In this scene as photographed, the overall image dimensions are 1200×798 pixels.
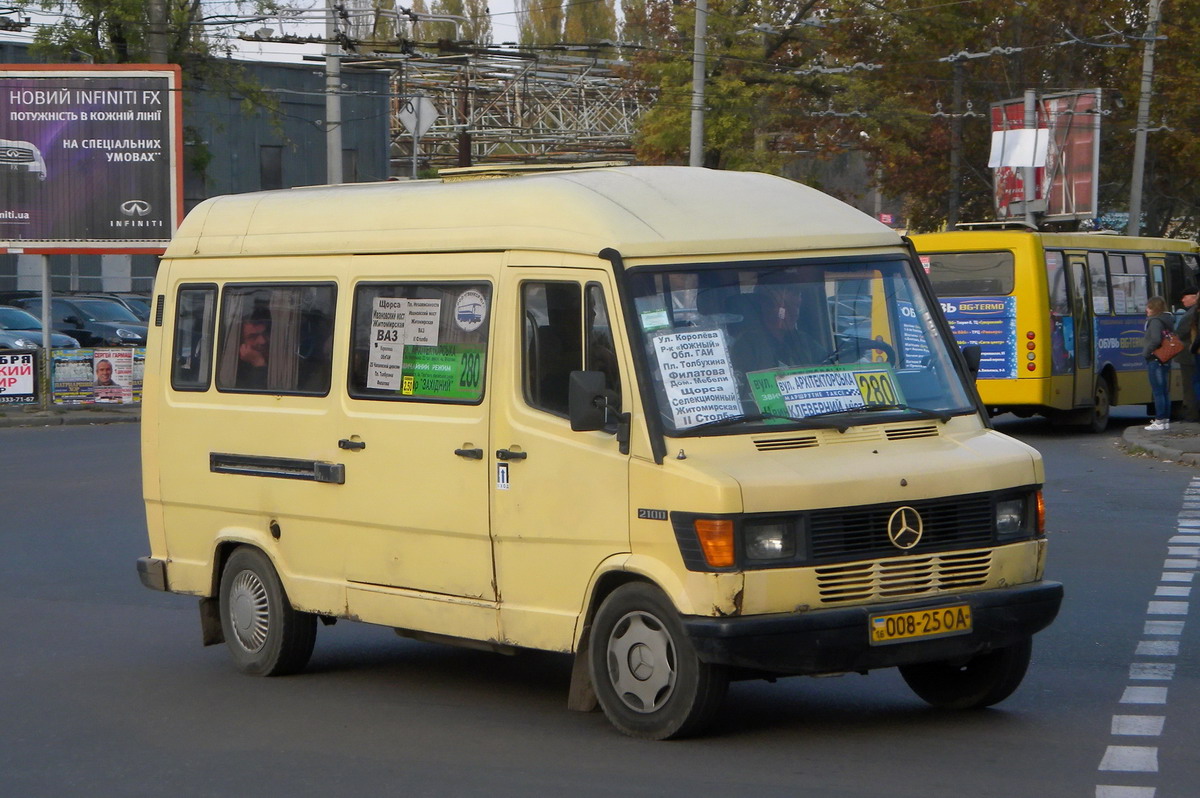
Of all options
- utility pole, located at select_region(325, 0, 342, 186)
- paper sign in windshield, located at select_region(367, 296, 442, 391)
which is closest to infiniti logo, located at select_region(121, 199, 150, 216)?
utility pole, located at select_region(325, 0, 342, 186)

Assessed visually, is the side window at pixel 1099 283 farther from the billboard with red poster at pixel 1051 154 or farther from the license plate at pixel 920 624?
the license plate at pixel 920 624

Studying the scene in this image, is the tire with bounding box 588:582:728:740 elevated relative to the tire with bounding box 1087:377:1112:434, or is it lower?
elevated

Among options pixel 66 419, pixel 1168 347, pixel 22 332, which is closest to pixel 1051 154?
pixel 1168 347

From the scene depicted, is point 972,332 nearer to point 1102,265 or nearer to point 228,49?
point 1102,265

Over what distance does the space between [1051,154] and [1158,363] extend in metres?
15.7

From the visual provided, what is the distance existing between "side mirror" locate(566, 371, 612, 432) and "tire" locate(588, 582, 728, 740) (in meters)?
0.67

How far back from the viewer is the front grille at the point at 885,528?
265 inches

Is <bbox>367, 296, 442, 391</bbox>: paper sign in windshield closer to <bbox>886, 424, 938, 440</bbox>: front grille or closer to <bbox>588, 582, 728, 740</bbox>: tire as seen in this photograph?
<bbox>588, 582, 728, 740</bbox>: tire

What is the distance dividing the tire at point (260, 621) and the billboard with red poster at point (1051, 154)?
29.7m

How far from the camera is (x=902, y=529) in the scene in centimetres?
686

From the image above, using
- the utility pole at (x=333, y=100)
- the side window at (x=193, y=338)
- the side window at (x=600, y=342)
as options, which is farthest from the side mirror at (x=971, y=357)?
the utility pole at (x=333, y=100)

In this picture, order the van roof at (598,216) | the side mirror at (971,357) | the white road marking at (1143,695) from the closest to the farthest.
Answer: the van roof at (598,216) < the white road marking at (1143,695) < the side mirror at (971,357)

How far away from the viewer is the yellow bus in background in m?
24.1

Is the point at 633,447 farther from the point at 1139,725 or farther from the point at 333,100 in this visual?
the point at 333,100
